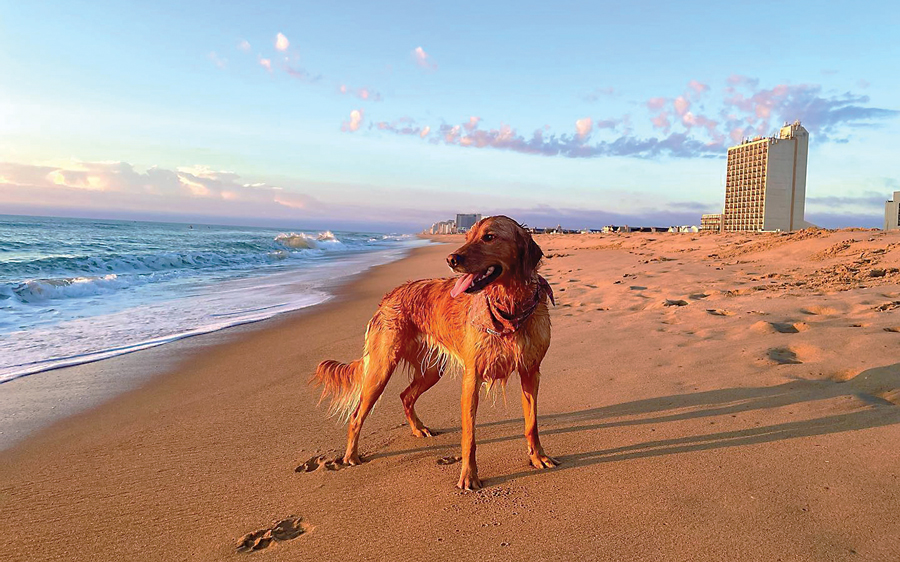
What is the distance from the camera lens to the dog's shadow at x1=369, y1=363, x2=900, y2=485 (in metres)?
3.25

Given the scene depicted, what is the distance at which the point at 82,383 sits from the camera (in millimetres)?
5352

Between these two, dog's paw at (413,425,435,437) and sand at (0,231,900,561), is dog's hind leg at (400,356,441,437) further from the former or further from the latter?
sand at (0,231,900,561)

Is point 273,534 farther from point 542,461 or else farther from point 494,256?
point 494,256

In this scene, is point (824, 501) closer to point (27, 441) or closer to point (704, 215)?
point (27, 441)

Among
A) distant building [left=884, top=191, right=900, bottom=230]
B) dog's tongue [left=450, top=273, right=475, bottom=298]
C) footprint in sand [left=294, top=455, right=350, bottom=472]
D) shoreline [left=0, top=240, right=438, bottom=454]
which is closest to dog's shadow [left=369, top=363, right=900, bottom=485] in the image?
footprint in sand [left=294, top=455, right=350, bottom=472]

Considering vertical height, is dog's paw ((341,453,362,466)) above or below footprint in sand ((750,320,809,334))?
below

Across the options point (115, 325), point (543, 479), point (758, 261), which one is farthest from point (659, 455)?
point (758, 261)

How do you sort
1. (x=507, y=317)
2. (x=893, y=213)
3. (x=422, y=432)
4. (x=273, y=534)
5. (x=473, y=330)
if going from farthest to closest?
(x=893, y=213)
(x=422, y=432)
(x=473, y=330)
(x=507, y=317)
(x=273, y=534)

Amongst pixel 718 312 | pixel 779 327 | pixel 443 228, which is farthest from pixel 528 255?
pixel 443 228

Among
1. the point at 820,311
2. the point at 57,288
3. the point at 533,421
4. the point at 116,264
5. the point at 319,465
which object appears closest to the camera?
the point at 533,421

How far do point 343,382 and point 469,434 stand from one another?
4.20 feet

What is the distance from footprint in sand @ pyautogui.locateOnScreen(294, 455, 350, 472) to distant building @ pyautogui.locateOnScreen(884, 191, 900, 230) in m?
46.7

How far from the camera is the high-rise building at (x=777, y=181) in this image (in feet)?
180

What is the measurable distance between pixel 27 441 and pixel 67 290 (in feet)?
36.0
